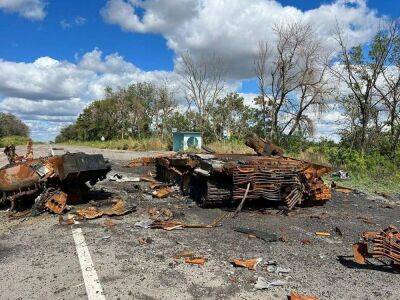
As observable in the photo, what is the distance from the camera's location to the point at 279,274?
5.09 meters

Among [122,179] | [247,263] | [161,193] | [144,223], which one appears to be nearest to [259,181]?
[144,223]

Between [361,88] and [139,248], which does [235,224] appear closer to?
[139,248]

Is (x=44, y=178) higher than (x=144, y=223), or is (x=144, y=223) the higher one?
(x=44, y=178)

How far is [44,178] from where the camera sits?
849 cm

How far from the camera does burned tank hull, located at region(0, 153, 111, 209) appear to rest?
845 cm

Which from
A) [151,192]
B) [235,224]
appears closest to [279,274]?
[235,224]

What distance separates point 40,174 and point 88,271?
4.09 m

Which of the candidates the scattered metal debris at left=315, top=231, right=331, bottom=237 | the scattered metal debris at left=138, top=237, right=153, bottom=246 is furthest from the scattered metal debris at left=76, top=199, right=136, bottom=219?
the scattered metal debris at left=315, top=231, right=331, bottom=237

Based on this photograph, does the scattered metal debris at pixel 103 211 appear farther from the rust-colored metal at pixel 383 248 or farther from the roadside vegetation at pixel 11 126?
the roadside vegetation at pixel 11 126

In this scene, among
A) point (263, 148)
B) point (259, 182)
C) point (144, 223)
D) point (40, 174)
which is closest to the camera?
point (144, 223)

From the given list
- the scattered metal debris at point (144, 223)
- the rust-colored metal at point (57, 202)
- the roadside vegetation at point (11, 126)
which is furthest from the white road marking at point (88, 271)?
the roadside vegetation at point (11, 126)

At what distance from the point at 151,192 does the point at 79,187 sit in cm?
213

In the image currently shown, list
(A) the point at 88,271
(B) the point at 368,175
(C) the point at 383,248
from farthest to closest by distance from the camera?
(B) the point at 368,175 < (C) the point at 383,248 < (A) the point at 88,271

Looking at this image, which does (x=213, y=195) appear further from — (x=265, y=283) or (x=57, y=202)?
(x=265, y=283)
